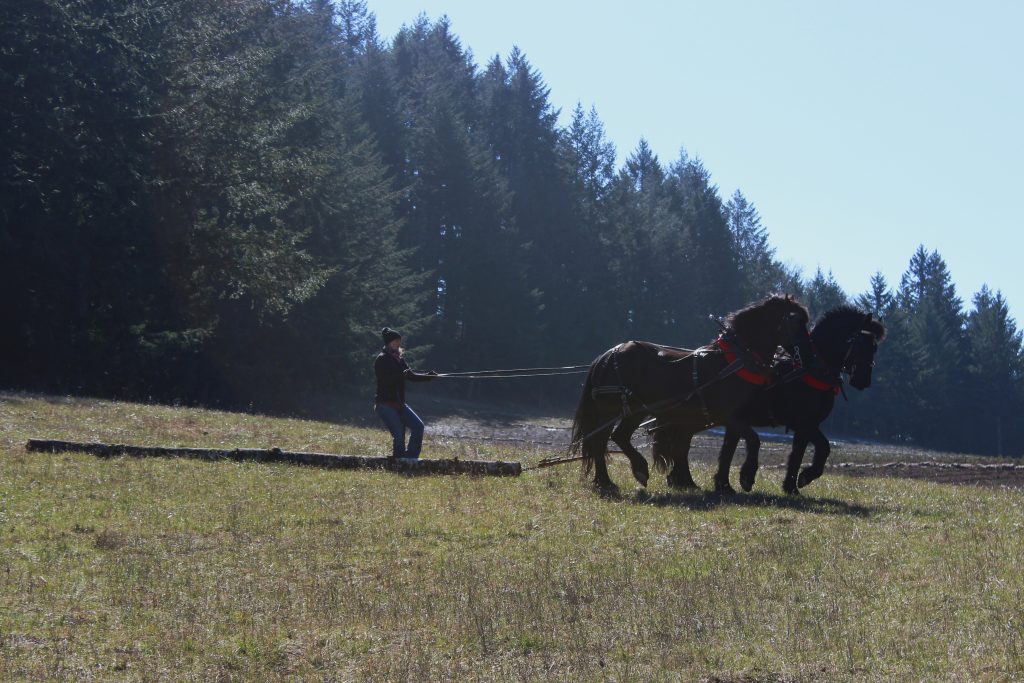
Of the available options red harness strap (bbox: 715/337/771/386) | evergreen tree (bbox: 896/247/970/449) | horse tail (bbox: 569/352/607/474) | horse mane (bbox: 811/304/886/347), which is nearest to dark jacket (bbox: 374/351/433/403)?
horse tail (bbox: 569/352/607/474)

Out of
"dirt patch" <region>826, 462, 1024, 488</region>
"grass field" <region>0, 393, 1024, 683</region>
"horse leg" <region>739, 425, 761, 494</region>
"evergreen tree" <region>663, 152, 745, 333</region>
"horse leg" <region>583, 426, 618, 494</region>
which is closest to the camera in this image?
"grass field" <region>0, 393, 1024, 683</region>

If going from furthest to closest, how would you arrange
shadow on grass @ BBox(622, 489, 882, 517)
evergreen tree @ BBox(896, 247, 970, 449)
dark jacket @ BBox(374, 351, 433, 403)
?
evergreen tree @ BBox(896, 247, 970, 449) < dark jacket @ BBox(374, 351, 433, 403) < shadow on grass @ BBox(622, 489, 882, 517)

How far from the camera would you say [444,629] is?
30.3 ft

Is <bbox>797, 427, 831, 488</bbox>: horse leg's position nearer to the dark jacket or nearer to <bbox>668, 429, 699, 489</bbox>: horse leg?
<bbox>668, 429, 699, 489</bbox>: horse leg

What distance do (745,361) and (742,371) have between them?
0.15 meters

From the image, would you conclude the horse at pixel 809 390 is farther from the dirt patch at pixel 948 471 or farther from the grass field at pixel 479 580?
the dirt patch at pixel 948 471

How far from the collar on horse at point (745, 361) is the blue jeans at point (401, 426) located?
4.69 meters

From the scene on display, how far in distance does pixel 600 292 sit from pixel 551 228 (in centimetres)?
571

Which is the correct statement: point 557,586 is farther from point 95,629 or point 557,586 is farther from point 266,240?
point 266,240

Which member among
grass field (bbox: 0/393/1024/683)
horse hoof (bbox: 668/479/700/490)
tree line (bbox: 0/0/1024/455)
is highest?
tree line (bbox: 0/0/1024/455)

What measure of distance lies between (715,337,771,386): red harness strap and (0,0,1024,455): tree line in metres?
22.9

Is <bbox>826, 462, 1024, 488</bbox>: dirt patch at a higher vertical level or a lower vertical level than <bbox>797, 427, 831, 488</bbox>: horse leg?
lower

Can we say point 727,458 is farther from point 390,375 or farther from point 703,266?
point 703,266

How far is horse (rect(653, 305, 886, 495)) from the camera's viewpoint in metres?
16.8
